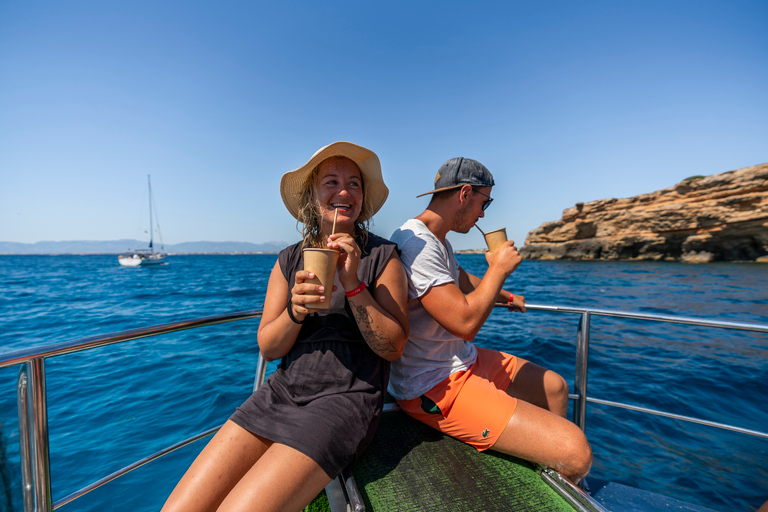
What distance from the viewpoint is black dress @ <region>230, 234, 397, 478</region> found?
3.97 ft

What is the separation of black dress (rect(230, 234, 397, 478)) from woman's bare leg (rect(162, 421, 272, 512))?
55mm

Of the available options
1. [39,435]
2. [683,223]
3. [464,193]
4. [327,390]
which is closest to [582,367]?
[464,193]

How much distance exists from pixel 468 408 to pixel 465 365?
21cm

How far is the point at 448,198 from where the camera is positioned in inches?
71.7

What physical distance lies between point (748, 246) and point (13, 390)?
4212 cm

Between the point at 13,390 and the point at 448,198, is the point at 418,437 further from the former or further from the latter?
the point at 13,390

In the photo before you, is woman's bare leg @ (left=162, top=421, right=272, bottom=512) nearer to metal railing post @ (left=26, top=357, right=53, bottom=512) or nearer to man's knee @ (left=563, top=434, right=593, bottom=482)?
metal railing post @ (left=26, top=357, right=53, bottom=512)

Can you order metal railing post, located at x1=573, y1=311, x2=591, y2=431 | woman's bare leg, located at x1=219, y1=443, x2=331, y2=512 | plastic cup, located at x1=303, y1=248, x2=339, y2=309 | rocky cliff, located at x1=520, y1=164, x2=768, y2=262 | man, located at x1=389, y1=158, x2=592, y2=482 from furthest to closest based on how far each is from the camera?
1. rocky cliff, located at x1=520, y1=164, x2=768, y2=262
2. metal railing post, located at x1=573, y1=311, x2=591, y2=431
3. man, located at x1=389, y1=158, x2=592, y2=482
4. plastic cup, located at x1=303, y1=248, x2=339, y2=309
5. woman's bare leg, located at x1=219, y1=443, x2=331, y2=512

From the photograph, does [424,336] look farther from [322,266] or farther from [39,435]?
[39,435]

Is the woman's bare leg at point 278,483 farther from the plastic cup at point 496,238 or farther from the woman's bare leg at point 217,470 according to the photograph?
the plastic cup at point 496,238

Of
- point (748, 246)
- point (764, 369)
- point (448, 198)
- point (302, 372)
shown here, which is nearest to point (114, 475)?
point (302, 372)

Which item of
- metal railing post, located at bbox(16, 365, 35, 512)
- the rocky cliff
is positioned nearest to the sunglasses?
metal railing post, located at bbox(16, 365, 35, 512)

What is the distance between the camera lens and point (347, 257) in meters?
1.28

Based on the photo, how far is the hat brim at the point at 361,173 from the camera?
1.57 metres
